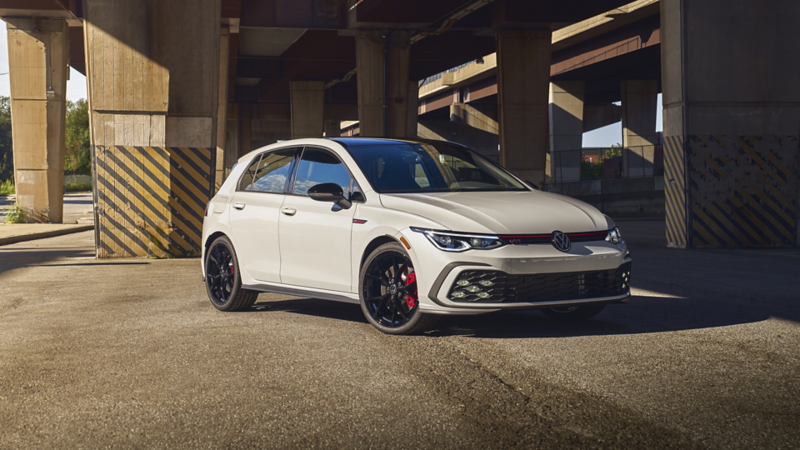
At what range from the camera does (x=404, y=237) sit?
6410 millimetres

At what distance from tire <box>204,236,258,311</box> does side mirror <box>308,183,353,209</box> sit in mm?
1503

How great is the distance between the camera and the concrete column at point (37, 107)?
31359 mm

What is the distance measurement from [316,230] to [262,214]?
2.87 feet

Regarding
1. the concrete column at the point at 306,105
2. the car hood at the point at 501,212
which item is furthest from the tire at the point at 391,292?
the concrete column at the point at 306,105

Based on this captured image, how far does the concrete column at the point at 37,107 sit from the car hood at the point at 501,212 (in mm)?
27899

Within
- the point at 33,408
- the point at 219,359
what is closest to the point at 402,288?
the point at 219,359

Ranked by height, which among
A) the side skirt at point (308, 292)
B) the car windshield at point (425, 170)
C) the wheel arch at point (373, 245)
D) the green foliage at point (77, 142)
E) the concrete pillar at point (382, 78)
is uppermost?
the green foliage at point (77, 142)

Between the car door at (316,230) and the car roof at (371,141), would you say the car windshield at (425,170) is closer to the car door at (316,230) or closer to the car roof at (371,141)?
the car roof at (371,141)

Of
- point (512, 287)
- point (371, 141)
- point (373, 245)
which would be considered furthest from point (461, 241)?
point (371, 141)

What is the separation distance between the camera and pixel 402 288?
654 centimetres

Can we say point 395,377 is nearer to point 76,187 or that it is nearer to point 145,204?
A: point 145,204

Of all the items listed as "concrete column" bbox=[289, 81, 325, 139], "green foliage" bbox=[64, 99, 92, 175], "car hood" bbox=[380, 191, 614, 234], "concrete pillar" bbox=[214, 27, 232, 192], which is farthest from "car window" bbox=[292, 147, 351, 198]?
"green foliage" bbox=[64, 99, 92, 175]

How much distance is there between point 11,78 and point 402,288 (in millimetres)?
29202

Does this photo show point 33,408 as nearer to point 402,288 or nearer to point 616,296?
point 402,288
